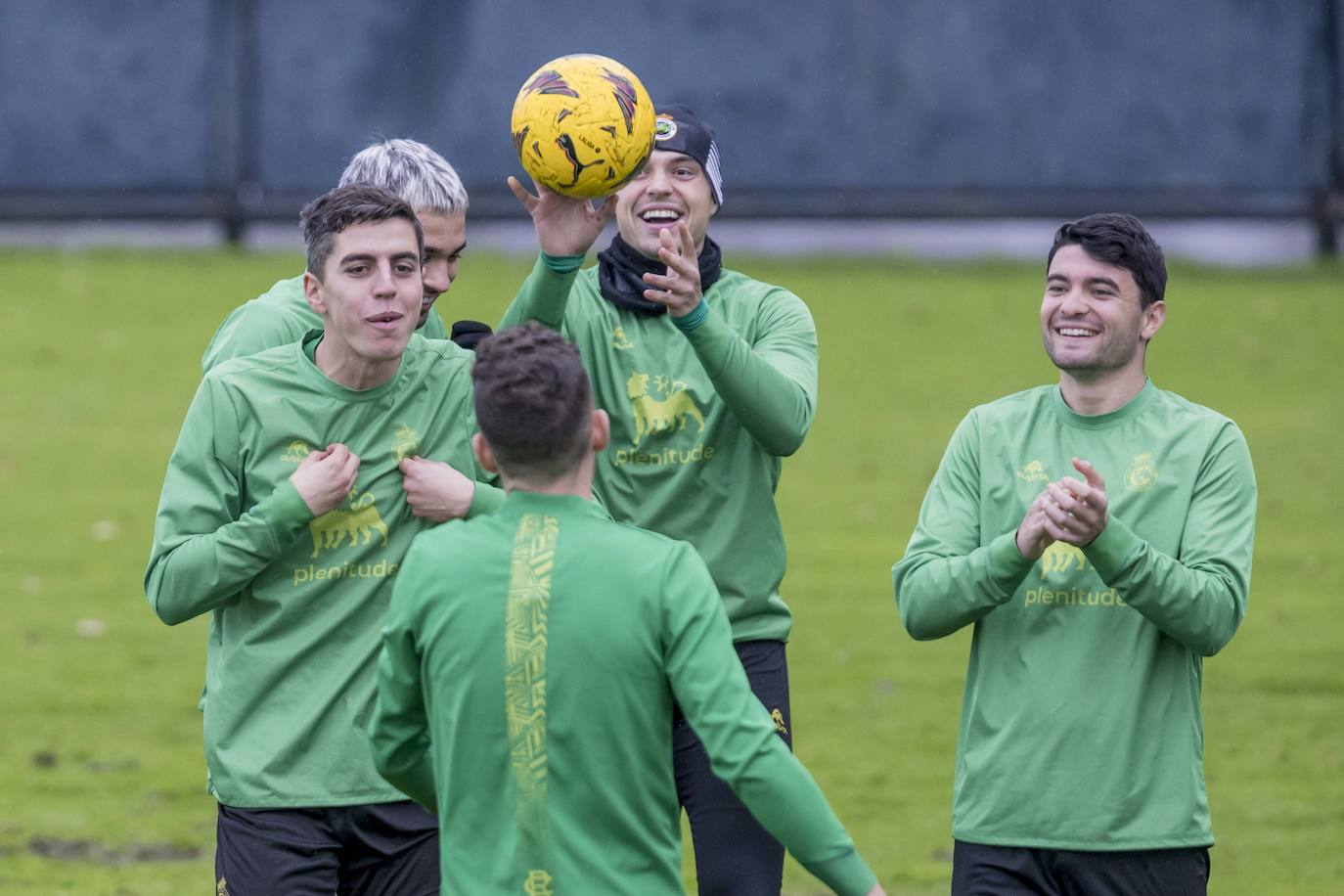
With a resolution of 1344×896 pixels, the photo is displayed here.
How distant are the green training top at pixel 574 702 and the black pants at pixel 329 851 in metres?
1.09

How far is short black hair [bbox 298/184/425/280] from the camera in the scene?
5.11 meters

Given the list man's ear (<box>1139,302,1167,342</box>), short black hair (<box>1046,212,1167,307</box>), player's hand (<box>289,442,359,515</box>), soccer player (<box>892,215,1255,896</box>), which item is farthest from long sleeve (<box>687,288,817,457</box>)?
player's hand (<box>289,442,359,515</box>)

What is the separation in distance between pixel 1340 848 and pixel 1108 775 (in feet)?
13.9

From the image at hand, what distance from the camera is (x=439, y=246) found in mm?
5781

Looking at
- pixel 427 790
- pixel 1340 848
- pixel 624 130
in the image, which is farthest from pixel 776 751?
pixel 1340 848

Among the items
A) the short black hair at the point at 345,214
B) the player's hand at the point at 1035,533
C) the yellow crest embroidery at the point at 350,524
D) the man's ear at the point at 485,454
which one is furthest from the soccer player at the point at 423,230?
the player's hand at the point at 1035,533

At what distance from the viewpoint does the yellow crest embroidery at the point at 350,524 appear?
507cm

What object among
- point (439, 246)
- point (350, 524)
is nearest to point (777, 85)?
point (439, 246)

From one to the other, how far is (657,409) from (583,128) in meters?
0.85

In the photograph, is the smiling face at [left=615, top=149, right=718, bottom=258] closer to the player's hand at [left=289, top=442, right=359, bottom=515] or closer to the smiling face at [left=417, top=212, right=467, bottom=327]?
the smiling face at [left=417, top=212, right=467, bottom=327]

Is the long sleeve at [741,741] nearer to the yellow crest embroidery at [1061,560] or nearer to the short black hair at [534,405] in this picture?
the short black hair at [534,405]

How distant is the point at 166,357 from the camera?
745 inches

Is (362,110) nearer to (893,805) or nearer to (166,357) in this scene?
(166,357)

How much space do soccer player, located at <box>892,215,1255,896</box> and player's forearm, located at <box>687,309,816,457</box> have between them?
0.52m
